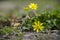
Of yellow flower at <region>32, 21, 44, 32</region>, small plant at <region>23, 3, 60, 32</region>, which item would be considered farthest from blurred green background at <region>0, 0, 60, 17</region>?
yellow flower at <region>32, 21, 44, 32</region>

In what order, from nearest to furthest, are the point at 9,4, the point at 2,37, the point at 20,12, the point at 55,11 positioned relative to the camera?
the point at 2,37 < the point at 55,11 < the point at 20,12 < the point at 9,4

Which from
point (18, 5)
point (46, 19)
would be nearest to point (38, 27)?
point (46, 19)

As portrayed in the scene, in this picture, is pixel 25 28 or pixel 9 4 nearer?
pixel 25 28

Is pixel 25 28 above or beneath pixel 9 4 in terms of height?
beneath

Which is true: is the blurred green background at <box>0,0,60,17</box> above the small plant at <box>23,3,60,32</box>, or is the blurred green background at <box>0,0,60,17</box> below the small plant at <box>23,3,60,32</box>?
above

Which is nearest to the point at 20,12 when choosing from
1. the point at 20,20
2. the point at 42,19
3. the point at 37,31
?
the point at 20,20

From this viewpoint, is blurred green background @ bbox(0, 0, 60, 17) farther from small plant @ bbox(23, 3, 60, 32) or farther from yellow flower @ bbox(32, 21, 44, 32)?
yellow flower @ bbox(32, 21, 44, 32)

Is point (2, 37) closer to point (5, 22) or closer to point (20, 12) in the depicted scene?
point (5, 22)

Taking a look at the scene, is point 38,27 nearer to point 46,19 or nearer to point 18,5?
point 46,19

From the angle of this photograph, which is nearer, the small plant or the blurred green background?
the small plant

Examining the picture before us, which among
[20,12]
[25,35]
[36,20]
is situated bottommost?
[25,35]

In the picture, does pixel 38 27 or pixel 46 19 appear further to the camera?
pixel 46 19
